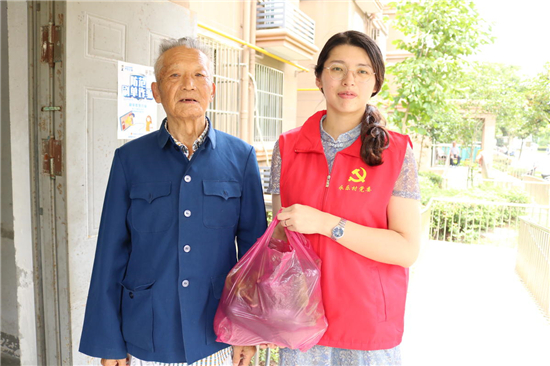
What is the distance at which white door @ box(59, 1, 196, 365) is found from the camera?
214 centimetres

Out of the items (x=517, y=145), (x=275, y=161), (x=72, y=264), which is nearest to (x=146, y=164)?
(x=275, y=161)

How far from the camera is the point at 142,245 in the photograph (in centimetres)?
144

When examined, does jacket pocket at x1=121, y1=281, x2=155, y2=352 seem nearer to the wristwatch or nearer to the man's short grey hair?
the wristwatch

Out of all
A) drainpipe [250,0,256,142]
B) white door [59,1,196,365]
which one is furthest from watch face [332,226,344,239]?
drainpipe [250,0,256,142]

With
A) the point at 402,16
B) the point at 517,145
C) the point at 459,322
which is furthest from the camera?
the point at 517,145

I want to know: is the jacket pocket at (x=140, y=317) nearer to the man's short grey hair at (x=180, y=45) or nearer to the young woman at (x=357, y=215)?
the young woman at (x=357, y=215)

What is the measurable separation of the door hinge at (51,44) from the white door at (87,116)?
0.21 feet

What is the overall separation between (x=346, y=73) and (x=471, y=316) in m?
4.19

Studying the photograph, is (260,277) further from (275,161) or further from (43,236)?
(43,236)

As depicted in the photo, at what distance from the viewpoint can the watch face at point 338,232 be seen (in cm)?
128

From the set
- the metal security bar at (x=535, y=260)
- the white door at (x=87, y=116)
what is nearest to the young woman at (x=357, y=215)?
the white door at (x=87, y=116)

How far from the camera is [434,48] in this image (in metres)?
6.23

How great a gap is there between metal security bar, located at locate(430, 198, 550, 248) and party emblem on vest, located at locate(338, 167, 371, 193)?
21.9 feet

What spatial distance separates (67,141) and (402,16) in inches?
220
